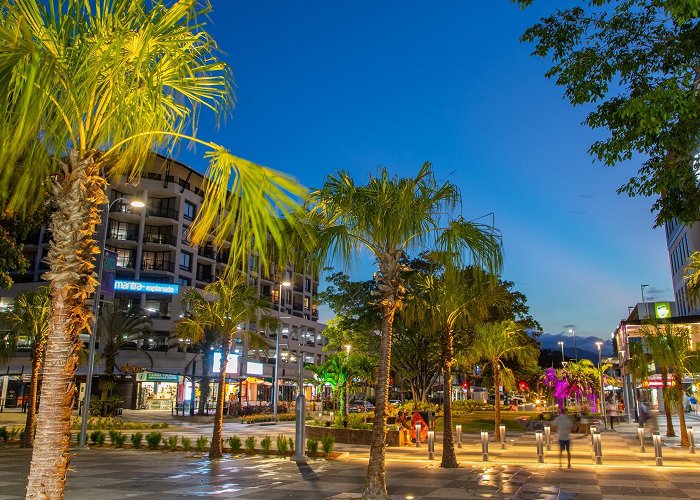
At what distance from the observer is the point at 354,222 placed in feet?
42.1

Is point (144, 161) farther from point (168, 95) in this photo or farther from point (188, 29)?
point (188, 29)

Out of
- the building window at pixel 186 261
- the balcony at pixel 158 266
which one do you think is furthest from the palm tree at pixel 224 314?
the building window at pixel 186 261

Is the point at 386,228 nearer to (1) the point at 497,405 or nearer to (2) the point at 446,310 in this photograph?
(2) the point at 446,310

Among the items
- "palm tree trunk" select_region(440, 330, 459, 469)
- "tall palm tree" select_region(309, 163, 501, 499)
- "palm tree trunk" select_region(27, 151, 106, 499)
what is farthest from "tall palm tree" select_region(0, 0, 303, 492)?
"palm tree trunk" select_region(440, 330, 459, 469)

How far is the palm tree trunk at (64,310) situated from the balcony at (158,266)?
205 ft

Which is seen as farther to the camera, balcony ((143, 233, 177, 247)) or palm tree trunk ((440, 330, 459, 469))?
balcony ((143, 233, 177, 247))

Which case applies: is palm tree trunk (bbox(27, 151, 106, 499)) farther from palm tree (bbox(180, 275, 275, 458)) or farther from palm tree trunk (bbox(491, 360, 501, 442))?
palm tree trunk (bbox(491, 360, 501, 442))

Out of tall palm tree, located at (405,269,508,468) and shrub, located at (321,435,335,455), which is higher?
tall palm tree, located at (405,269,508,468)

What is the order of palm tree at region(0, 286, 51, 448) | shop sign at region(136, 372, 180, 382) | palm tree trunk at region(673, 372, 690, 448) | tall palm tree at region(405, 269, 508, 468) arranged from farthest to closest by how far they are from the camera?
shop sign at region(136, 372, 180, 382)
palm tree trunk at region(673, 372, 690, 448)
palm tree at region(0, 286, 51, 448)
tall palm tree at region(405, 269, 508, 468)

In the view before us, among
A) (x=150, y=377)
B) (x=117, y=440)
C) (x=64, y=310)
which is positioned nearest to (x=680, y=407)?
(x=117, y=440)

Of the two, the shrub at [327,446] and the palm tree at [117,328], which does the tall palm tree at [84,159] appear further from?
the palm tree at [117,328]

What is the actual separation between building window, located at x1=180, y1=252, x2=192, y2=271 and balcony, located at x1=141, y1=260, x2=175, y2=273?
1753 mm

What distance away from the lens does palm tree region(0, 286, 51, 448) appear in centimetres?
2280

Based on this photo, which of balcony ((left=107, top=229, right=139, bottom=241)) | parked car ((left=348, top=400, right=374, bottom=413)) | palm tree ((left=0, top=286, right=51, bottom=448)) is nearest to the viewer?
palm tree ((left=0, top=286, right=51, bottom=448))
